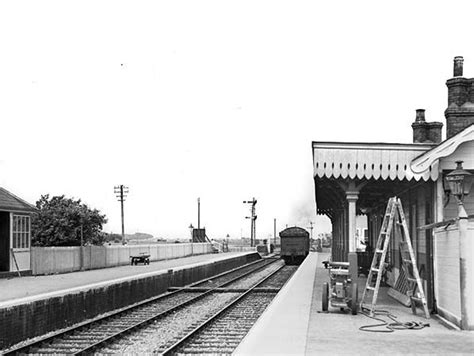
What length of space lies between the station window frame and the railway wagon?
23331 millimetres

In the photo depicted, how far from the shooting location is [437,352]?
855 cm

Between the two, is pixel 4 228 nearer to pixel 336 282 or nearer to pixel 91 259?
pixel 91 259

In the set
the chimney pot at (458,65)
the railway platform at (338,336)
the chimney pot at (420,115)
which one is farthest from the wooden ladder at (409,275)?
the chimney pot at (420,115)

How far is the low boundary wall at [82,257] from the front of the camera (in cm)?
2725

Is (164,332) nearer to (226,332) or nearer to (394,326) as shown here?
(226,332)

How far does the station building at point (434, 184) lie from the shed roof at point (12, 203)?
14041mm

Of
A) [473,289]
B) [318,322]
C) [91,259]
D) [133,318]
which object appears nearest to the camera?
[473,289]

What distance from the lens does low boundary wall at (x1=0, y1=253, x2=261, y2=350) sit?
12.1 metres

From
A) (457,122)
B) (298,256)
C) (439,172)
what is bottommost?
(298,256)

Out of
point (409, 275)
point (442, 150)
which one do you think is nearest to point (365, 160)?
point (442, 150)

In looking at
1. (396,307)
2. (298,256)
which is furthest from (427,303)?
(298,256)

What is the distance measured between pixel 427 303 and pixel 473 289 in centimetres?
254

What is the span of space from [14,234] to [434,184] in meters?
17.3

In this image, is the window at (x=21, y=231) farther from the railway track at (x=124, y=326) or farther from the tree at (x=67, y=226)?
the tree at (x=67, y=226)
